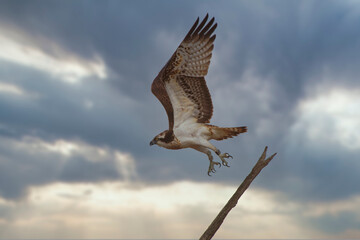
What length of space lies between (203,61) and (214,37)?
573 mm

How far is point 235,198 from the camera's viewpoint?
267 inches

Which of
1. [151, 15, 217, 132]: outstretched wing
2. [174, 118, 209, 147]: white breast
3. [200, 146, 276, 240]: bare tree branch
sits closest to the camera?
[200, 146, 276, 240]: bare tree branch

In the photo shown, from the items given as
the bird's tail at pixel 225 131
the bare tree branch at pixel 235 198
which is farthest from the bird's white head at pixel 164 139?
the bare tree branch at pixel 235 198

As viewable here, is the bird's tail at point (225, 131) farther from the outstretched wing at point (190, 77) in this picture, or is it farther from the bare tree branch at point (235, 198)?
the bare tree branch at point (235, 198)

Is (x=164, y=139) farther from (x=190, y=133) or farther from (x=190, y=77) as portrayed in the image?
(x=190, y=77)

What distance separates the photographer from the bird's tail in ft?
24.3

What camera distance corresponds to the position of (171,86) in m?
7.77

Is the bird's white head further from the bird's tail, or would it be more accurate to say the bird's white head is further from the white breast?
the bird's tail

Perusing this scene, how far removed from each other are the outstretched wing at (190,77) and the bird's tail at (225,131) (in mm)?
368

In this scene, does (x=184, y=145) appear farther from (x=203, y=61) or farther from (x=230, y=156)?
(x=203, y=61)

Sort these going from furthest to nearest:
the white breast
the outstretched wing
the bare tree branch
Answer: the outstretched wing → the white breast → the bare tree branch

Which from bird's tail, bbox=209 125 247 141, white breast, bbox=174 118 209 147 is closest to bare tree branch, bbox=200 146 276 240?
bird's tail, bbox=209 125 247 141

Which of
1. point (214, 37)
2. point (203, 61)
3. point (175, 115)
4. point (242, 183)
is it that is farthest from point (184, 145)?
point (214, 37)

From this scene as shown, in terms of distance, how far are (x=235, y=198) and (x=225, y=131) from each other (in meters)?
1.37
